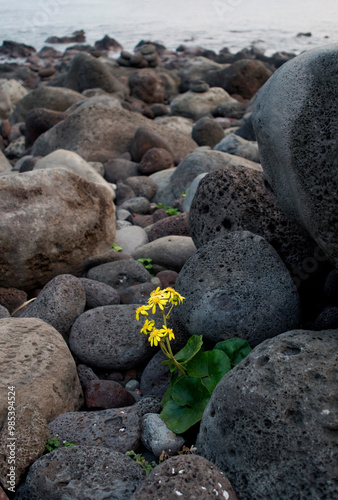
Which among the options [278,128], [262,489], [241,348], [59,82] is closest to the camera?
[262,489]

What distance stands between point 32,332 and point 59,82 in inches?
675

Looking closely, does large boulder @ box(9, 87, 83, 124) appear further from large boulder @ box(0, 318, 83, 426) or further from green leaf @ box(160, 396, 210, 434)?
green leaf @ box(160, 396, 210, 434)

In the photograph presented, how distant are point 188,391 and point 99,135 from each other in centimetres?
698

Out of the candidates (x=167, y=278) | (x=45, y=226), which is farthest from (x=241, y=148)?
(x=45, y=226)

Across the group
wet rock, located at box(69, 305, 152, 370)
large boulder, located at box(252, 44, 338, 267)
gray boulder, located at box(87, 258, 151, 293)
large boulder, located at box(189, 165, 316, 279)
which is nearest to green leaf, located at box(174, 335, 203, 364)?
wet rock, located at box(69, 305, 152, 370)

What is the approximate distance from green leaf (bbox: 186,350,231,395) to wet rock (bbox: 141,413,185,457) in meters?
0.31

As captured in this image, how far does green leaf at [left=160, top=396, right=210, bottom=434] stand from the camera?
2.42 meters

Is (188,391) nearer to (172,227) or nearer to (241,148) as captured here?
(172,227)

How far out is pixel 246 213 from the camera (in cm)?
352

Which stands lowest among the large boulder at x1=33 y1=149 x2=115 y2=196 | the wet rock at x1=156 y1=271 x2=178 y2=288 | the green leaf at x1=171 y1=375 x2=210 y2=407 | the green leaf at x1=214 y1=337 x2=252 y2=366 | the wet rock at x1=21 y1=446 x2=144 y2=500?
the wet rock at x1=156 y1=271 x2=178 y2=288

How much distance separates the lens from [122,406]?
288cm

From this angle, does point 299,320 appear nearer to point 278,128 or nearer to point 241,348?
point 241,348

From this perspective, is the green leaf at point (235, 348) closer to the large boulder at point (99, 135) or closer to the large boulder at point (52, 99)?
the large boulder at point (99, 135)

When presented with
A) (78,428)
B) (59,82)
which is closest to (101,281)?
(78,428)
